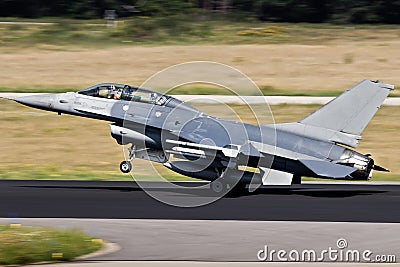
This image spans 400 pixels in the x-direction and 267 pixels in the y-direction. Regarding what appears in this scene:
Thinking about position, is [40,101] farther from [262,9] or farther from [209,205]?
[262,9]

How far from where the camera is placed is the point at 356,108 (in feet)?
66.9

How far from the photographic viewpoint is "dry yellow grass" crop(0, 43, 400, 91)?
4425 centimetres

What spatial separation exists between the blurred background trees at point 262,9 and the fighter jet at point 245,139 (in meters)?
50.0

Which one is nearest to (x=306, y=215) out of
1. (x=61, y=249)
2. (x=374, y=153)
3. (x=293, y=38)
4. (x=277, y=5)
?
(x=61, y=249)

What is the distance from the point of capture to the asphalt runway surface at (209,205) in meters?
17.5

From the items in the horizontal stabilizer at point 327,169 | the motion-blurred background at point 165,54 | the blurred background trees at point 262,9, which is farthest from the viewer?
the blurred background trees at point 262,9

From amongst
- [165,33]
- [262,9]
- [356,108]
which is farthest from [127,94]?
[262,9]

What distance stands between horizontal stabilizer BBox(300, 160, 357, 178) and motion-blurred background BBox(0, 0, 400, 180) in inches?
245

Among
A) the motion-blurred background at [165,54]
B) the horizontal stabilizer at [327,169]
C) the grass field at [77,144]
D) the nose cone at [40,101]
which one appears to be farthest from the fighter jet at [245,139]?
the motion-blurred background at [165,54]

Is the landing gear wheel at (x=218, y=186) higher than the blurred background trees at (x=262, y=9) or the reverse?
the reverse

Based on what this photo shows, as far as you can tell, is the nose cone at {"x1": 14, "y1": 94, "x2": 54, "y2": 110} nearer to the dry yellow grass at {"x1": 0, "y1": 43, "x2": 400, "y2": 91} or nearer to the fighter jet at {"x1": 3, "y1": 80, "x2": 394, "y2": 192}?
the fighter jet at {"x1": 3, "y1": 80, "x2": 394, "y2": 192}

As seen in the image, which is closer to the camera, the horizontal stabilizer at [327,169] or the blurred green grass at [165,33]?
the horizontal stabilizer at [327,169]

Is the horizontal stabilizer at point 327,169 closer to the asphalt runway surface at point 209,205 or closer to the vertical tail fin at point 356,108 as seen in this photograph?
the asphalt runway surface at point 209,205

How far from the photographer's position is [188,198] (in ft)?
65.5
